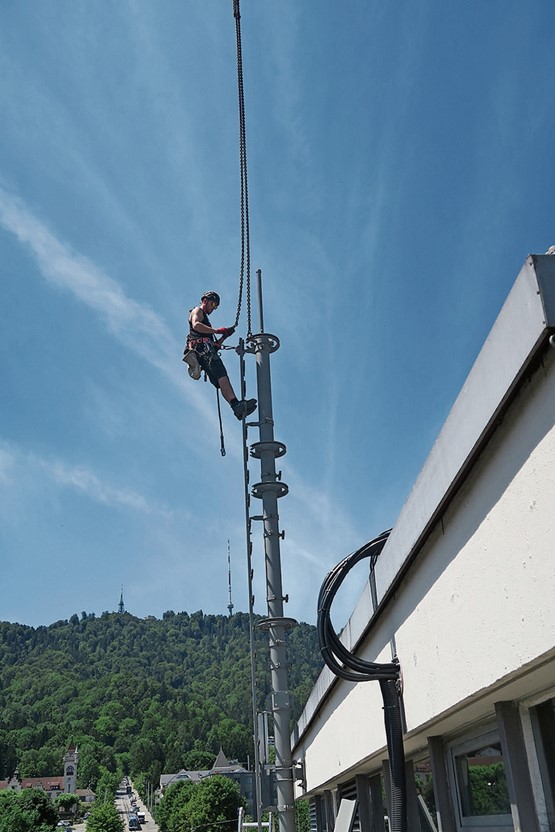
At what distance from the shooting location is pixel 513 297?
8.73 feet

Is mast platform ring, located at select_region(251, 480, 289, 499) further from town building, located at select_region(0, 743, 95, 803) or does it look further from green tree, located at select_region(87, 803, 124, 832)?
town building, located at select_region(0, 743, 95, 803)

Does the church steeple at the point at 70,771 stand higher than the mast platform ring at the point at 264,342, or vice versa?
the church steeple at the point at 70,771

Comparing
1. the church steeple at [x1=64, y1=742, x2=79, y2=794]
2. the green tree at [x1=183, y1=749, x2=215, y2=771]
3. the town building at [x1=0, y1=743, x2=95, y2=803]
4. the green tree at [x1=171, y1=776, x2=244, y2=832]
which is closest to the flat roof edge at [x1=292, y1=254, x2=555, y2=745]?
the green tree at [x1=171, y1=776, x2=244, y2=832]

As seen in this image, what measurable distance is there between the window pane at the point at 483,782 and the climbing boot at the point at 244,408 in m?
4.81

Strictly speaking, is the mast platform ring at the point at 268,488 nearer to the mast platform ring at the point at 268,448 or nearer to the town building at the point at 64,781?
the mast platform ring at the point at 268,448

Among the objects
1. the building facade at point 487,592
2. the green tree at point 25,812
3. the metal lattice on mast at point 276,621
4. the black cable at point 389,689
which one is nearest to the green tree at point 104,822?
the green tree at point 25,812

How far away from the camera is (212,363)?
29.7 ft

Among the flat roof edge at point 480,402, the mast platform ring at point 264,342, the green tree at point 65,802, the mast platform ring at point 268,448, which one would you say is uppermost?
the green tree at point 65,802

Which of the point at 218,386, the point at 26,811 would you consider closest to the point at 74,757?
the point at 26,811

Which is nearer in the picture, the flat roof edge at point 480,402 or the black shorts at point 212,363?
the flat roof edge at point 480,402

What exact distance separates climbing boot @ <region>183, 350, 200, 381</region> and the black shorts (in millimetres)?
58

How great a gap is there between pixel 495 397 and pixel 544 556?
Result: 608mm

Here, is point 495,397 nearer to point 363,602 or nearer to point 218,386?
point 363,602

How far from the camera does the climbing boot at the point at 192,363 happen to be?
9127mm
